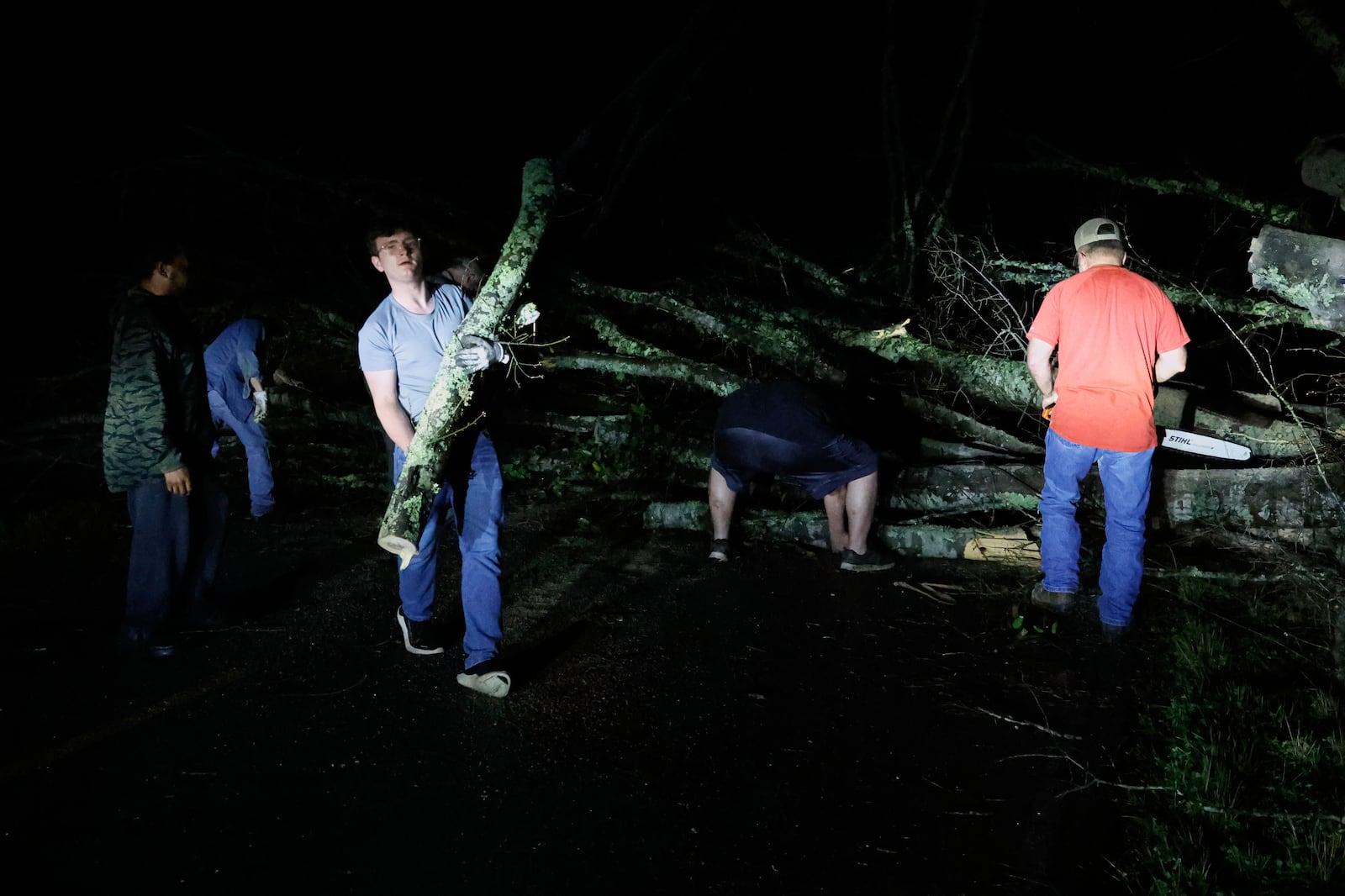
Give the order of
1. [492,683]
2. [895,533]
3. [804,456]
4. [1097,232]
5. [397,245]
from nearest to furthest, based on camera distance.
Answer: [397,245]
[492,683]
[1097,232]
[804,456]
[895,533]

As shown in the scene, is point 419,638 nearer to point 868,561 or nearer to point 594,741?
point 594,741

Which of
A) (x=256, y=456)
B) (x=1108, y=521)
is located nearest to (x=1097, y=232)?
(x=1108, y=521)

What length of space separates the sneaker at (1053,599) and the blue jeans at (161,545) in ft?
15.5

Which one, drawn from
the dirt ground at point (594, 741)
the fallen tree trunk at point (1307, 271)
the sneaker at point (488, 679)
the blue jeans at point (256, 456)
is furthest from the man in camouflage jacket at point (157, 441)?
the fallen tree trunk at point (1307, 271)

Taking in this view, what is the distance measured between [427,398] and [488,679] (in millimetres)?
1381

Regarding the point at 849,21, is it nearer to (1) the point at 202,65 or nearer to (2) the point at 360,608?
(1) the point at 202,65

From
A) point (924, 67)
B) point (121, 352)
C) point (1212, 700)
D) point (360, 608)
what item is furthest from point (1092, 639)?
point (924, 67)

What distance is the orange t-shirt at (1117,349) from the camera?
4348mm

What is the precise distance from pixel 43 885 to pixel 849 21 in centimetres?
1114

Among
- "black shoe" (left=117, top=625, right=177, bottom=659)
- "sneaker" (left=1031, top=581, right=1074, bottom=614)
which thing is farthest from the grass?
"black shoe" (left=117, top=625, right=177, bottom=659)

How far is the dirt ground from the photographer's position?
9.36 feet

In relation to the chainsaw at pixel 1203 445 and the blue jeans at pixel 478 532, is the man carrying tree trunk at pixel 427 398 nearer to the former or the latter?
the blue jeans at pixel 478 532

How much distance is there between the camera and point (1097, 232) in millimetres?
4562

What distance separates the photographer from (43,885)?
277 cm
